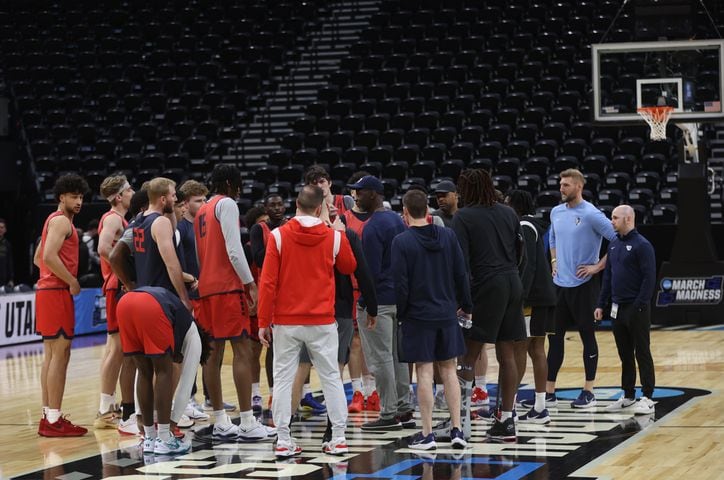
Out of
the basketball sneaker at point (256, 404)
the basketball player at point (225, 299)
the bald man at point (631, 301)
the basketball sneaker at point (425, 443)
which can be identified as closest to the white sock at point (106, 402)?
the basketball sneaker at point (256, 404)

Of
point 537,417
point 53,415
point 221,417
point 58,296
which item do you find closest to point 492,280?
point 537,417

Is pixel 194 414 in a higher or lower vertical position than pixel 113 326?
lower

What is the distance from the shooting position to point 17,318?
14930 millimetres

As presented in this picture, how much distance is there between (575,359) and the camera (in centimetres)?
1184

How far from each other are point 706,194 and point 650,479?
9.38m

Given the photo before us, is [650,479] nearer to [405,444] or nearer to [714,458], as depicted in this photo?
[714,458]

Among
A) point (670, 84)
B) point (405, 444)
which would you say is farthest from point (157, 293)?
point (670, 84)

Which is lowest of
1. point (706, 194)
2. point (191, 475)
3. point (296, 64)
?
point (191, 475)

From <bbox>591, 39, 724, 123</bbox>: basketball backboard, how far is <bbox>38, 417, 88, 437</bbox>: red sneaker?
9084mm

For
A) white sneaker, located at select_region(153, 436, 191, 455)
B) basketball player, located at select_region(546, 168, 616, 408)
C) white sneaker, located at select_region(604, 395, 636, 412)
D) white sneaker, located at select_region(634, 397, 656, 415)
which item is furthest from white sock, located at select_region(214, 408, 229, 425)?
white sneaker, located at select_region(634, 397, 656, 415)

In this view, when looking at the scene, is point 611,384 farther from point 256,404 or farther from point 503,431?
point 256,404

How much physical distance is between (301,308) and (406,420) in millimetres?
1651

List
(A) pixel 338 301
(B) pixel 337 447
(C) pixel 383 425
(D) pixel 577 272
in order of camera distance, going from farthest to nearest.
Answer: (D) pixel 577 272, (C) pixel 383 425, (A) pixel 338 301, (B) pixel 337 447

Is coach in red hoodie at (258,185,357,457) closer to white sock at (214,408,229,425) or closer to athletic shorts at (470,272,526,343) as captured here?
white sock at (214,408,229,425)
